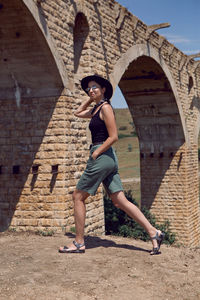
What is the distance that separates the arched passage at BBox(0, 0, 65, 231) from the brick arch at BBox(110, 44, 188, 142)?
255 cm

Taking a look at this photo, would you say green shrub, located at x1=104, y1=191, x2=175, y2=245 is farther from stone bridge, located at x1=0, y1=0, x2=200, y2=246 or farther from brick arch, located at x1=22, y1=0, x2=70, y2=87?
brick arch, located at x1=22, y1=0, x2=70, y2=87

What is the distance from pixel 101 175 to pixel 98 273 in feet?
3.77

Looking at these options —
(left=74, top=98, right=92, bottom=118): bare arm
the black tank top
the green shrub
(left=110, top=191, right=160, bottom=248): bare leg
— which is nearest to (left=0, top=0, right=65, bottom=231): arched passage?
(left=74, top=98, right=92, bottom=118): bare arm

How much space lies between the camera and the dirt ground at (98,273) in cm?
378

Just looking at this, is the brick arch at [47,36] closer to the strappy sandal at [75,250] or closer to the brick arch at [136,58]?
the brick arch at [136,58]

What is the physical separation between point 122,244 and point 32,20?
12.3ft

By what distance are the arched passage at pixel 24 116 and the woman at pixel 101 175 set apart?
7.84 ft

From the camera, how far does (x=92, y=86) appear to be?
520 cm

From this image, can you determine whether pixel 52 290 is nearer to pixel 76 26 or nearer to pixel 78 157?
pixel 78 157

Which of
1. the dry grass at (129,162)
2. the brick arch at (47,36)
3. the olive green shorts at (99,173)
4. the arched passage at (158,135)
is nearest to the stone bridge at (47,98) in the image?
the brick arch at (47,36)

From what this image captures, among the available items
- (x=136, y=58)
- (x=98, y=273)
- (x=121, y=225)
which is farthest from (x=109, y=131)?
(x=121, y=225)

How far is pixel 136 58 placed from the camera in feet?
37.8

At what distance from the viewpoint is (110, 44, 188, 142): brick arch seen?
9.98m

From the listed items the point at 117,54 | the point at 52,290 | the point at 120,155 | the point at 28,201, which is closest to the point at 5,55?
the point at 28,201
